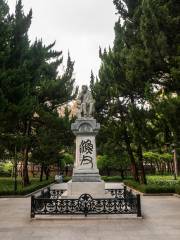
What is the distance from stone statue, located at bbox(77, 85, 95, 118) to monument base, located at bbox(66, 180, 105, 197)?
3.53m

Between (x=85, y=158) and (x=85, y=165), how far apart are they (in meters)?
0.33

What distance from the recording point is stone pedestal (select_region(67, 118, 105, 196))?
47.5 ft

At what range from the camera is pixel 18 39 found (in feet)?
71.4

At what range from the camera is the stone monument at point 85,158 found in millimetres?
14477

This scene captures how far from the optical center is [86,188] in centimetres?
1443

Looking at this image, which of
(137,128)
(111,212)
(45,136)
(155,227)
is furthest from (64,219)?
(45,136)

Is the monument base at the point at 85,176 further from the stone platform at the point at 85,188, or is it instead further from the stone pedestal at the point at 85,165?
the stone platform at the point at 85,188

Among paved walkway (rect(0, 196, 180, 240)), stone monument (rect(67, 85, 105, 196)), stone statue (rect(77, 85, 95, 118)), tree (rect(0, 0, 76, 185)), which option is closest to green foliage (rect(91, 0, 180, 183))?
stone statue (rect(77, 85, 95, 118))

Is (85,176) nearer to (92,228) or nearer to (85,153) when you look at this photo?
(85,153)

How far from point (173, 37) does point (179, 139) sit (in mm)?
5196

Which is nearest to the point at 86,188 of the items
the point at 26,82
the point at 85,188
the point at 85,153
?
the point at 85,188

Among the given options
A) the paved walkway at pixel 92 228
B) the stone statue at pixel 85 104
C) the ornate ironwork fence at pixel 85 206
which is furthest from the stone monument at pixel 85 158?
the paved walkway at pixel 92 228

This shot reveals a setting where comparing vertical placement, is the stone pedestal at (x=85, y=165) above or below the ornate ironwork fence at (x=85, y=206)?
above

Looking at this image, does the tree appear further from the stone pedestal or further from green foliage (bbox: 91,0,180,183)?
green foliage (bbox: 91,0,180,183)
